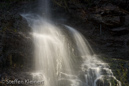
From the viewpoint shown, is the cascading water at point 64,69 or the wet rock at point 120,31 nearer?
the cascading water at point 64,69

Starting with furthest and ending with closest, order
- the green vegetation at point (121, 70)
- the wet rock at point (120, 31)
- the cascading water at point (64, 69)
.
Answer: the wet rock at point (120, 31), the green vegetation at point (121, 70), the cascading water at point (64, 69)

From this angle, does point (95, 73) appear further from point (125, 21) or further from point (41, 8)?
point (41, 8)

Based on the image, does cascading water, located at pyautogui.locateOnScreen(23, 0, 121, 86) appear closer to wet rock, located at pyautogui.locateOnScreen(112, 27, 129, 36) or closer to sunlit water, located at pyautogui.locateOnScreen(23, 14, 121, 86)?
sunlit water, located at pyautogui.locateOnScreen(23, 14, 121, 86)

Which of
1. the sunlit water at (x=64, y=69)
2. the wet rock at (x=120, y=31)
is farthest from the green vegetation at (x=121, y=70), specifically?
the wet rock at (x=120, y=31)

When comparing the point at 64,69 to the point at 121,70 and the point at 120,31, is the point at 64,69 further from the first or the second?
the point at 120,31

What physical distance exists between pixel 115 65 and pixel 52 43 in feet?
15.1

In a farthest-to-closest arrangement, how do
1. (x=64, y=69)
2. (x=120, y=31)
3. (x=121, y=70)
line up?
1. (x=120, y=31)
2. (x=64, y=69)
3. (x=121, y=70)

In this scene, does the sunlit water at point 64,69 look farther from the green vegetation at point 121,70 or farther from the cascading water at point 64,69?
the green vegetation at point 121,70

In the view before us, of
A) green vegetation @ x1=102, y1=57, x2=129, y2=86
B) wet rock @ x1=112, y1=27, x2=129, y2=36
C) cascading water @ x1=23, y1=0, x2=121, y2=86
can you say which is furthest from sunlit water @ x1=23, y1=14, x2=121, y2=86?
wet rock @ x1=112, y1=27, x2=129, y2=36

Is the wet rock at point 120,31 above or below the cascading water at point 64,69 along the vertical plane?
above

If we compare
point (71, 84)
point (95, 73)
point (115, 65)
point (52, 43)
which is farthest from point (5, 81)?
point (115, 65)

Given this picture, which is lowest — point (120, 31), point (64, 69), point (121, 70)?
point (121, 70)

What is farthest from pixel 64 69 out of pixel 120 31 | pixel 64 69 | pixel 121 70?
pixel 120 31

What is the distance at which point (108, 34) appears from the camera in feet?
49.8
